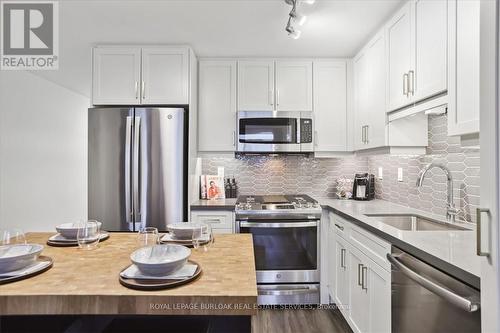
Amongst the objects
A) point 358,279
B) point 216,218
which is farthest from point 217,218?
point 358,279

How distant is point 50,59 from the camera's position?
3.08 metres

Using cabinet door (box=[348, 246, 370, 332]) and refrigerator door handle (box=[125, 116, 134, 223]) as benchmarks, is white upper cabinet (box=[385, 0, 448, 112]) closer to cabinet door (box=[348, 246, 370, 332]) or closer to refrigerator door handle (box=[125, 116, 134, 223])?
cabinet door (box=[348, 246, 370, 332])

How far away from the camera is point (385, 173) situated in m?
2.99

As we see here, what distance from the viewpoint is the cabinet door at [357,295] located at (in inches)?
76.0

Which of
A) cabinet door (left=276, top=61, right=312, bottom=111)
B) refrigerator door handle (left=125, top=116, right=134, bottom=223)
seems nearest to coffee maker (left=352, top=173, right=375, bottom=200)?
cabinet door (left=276, top=61, right=312, bottom=111)

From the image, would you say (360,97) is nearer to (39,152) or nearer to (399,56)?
(399,56)

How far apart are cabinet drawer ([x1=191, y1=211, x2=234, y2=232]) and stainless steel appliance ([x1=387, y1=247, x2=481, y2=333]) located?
149cm

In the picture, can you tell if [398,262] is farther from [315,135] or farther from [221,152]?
[221,152]

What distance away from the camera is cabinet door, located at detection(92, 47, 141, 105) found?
2.76 metres

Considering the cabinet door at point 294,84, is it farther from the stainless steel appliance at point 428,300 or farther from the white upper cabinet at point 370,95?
the stainless steel appliance at point 428,300

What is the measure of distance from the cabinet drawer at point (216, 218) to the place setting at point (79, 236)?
3.77ft

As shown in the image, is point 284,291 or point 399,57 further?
point 284,291

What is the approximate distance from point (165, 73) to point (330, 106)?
170 cm

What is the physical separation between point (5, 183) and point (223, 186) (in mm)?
2660
